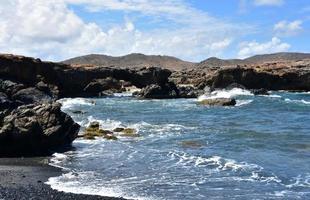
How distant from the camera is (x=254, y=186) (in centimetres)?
2127

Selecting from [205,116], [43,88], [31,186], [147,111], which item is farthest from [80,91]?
[31,186]

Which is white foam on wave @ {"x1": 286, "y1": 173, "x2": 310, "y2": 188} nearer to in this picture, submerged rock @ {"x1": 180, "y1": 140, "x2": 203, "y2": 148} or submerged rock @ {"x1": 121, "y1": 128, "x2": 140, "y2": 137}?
submerged rock @ {"x1": 180, "y1": 140, "x2": 203, "y2": 148}

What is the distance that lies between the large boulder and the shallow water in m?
1.21

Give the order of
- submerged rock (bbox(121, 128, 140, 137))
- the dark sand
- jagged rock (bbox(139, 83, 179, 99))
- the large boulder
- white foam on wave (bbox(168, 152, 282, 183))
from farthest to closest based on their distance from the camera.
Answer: jagged rock (bbox(139, 83, 179, 99)) < submerged rock (bbox(121, 128, 140, 137)) < the large boulder < white foam on wave (bbox(168, 152, 282, 183)) < the dark sand

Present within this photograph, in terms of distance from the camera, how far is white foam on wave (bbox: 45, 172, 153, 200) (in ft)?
64.4

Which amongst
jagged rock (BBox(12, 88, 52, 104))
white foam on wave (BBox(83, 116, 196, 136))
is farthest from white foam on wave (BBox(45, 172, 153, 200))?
jagged rock (BBox(12, 88, 52, 104))

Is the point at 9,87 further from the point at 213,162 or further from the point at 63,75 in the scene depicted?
the point at 213,162

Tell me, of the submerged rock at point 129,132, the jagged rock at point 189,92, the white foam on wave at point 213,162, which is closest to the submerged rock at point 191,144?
the white foam on wave at point 213,162

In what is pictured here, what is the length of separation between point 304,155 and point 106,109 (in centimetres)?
3569

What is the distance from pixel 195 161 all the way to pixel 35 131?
848 centimetres

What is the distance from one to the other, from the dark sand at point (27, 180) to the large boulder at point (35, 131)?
4.06ft

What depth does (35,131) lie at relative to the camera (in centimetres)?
2822

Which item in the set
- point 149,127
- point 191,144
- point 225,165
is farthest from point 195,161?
point 149,127

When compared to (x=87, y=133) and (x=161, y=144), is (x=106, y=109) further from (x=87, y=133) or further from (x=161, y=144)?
(x=161, y=144)
